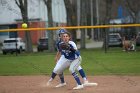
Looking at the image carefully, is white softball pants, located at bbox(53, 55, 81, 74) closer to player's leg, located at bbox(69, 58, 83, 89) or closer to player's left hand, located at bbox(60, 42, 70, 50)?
player's leg, located at bbox(69, 58, 83, 89)

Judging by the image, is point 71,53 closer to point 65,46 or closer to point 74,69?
point 65,46

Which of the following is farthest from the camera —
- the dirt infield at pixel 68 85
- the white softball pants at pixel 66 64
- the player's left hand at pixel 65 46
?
the white softball pants at pixel 66 64

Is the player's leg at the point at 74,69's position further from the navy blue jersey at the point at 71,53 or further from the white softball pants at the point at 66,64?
the navy blue jersey at the point at 71,53

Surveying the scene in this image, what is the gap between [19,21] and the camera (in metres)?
55.4

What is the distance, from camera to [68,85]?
461 inches

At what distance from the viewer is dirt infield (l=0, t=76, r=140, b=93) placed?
10633mm

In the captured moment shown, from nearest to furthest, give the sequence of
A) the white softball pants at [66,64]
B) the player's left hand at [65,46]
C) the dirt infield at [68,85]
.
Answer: the dirt infield at [68,85], the player's left hand at [65,46], the white softball pants at [66,64]

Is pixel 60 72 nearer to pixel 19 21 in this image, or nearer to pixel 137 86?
pixel 137 86

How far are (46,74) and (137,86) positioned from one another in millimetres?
4531

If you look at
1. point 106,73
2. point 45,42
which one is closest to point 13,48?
point 45,42

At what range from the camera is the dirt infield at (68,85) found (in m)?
10.6

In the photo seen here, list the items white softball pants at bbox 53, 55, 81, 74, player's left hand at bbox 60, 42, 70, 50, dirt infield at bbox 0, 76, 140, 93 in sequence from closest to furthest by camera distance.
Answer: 1. dirt infield at bbox 0, 76, 140, 93
2. player's left hand at bbox 60, 42, 70, 50
3. white softball pants at bbox 53, 55, 81, 74

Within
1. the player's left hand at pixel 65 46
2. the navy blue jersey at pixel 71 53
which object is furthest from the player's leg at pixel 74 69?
the player's left hand at pixel 65 46

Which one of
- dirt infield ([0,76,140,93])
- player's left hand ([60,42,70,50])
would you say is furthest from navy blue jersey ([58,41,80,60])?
dirt infield ([0,76,140,93])
